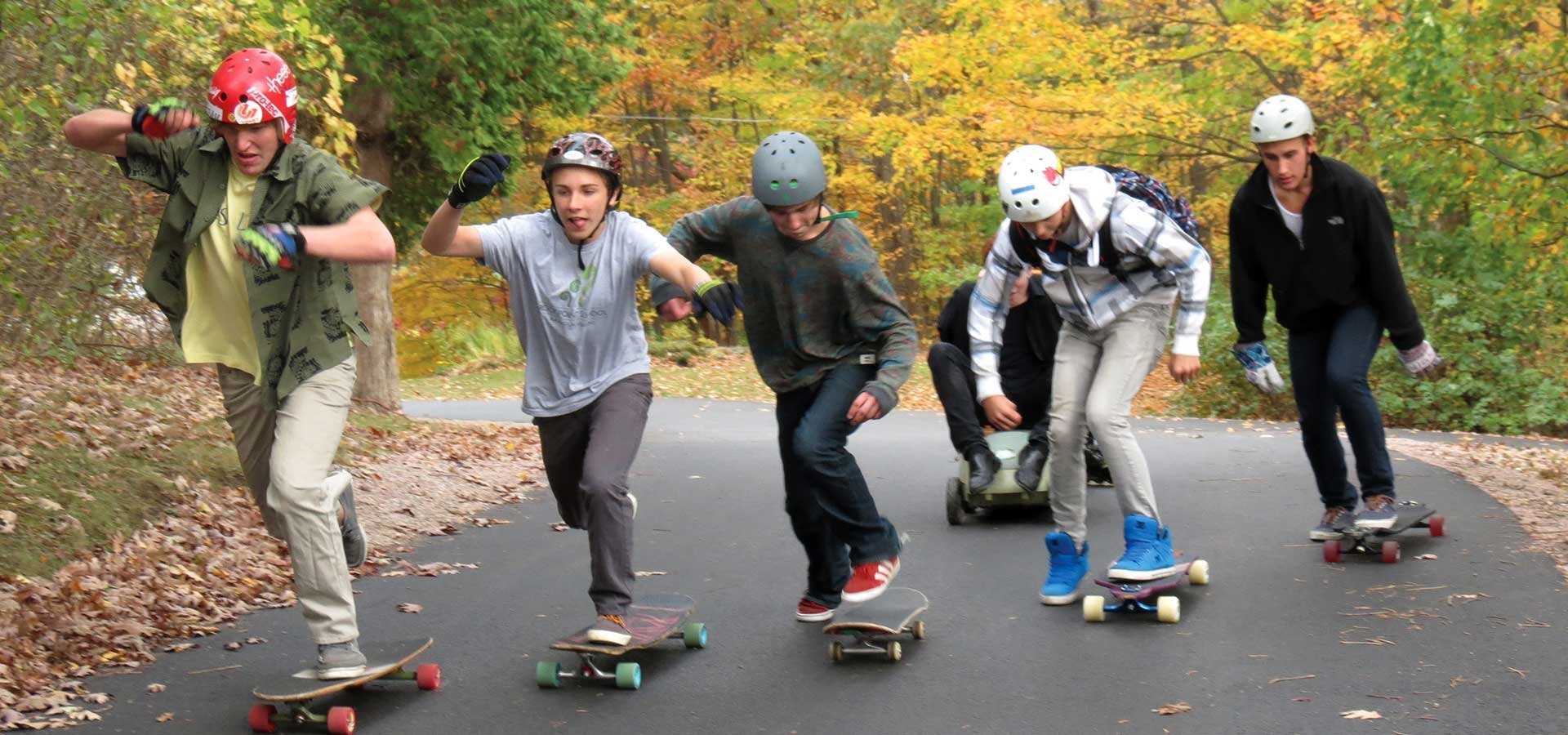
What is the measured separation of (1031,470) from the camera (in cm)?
957

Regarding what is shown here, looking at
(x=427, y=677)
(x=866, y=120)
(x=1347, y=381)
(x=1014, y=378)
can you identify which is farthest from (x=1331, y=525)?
(x=866, y=120)

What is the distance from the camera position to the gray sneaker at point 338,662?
18.2 ft

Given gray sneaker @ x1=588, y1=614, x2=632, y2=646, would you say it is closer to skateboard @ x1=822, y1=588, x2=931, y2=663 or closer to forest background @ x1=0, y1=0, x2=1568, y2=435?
skateboard @ x1=822, y1=588, x2=931, y2=663

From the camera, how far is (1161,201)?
22.8ft

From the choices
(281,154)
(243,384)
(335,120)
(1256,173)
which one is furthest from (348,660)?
(335,120)

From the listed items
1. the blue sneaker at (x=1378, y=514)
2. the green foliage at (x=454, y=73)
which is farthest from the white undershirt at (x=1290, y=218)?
the green foliage at (x=454, y=73)

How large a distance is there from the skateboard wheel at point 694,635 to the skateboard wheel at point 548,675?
2.27 ft

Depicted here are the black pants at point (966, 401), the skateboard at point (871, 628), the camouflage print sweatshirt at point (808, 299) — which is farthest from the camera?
the black pants at point (966, 401)

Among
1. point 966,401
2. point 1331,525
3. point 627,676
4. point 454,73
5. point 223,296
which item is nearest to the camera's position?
point 223,296

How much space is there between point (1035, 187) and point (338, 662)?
10.5 ft

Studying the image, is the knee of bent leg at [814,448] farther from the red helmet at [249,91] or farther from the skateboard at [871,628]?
the red helmet at [249,91]

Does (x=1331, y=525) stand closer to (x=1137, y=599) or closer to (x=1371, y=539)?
(x=1371, y=539)

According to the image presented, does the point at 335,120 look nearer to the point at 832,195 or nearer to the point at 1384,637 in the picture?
the point at 1384,637

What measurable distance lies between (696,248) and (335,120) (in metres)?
4.73
